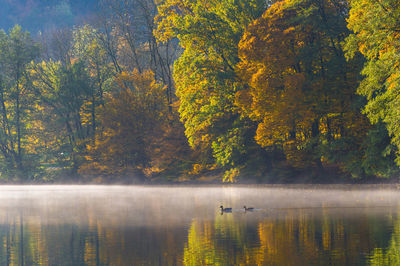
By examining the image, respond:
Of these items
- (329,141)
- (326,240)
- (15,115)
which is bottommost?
(326,240)

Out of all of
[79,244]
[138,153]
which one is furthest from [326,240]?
[138,153]

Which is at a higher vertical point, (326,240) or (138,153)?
(138,153)

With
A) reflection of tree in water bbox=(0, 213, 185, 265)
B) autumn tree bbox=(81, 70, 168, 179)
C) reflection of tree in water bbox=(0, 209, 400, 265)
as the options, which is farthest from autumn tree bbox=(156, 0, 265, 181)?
reflection of tree in water bbox=(0, 213, 185, 265)

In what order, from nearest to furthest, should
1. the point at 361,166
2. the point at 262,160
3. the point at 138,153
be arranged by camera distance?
1. the point at 361,166
2. the point at 262,160
3. the point at 138,153

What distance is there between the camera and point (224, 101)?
56.6m

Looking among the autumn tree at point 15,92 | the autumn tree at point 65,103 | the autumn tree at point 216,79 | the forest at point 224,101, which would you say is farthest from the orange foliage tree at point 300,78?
the autumn tree at point 15,92

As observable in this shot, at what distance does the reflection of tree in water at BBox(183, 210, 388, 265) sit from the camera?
16.7m

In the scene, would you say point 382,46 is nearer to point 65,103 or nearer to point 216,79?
point 216,79

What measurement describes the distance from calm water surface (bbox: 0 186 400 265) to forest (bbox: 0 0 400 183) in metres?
9.52

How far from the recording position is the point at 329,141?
48.8 m

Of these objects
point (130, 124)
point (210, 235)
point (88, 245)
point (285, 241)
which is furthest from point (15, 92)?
point (285, 241)

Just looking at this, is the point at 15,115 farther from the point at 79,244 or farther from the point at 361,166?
the point at 79,244

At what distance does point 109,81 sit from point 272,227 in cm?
5926

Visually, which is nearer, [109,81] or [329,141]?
[329,141]
